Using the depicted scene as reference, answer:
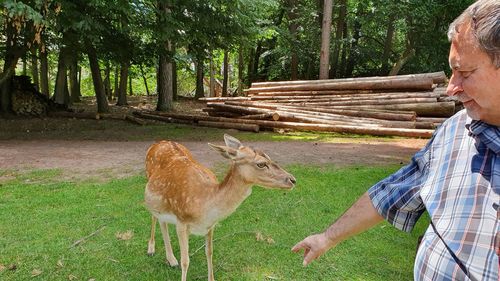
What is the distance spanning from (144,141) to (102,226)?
20.1 feet

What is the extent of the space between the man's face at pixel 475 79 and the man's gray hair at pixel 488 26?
0.02m

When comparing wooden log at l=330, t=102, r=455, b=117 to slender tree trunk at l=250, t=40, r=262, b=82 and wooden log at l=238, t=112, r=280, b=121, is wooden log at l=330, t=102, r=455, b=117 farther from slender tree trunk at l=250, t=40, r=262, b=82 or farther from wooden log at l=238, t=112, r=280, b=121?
slender tree trunk at l=250, t=40, r=262, b=82

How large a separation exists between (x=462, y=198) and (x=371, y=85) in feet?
45.3

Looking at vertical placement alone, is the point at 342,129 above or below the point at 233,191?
below

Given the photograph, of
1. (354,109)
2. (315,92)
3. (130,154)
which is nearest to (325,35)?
(315,92)

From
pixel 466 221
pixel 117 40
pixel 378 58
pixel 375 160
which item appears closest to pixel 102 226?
pixel 466 221

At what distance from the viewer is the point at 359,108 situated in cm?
1353

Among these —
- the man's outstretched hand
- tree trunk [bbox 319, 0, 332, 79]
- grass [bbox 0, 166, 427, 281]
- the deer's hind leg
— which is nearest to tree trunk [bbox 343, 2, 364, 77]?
tree trunk [bbox 319, 0, 332, 79]

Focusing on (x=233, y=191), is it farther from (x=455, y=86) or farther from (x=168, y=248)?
(x=455, y=86)

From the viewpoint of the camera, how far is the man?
1371 millimetres

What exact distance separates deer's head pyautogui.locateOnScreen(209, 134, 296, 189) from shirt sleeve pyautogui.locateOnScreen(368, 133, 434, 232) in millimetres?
1248

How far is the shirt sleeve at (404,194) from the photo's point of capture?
1767mm

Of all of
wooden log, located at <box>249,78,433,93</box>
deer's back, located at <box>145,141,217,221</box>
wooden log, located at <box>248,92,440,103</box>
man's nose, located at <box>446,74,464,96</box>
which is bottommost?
deer's back, located at <box>145,141,217,221</box>

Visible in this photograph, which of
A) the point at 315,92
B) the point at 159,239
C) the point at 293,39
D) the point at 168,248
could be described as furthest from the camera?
the point at 293,39
